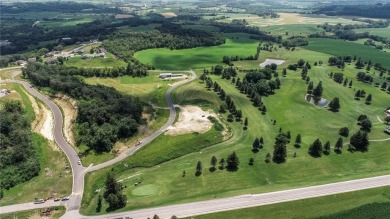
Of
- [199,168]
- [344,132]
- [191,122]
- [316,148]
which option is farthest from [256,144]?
[344,132]

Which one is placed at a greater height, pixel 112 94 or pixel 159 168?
pixel 112 94

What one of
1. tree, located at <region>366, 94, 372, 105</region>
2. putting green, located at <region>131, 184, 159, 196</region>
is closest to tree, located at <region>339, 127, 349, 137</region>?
tree, located at <region>366, 94, 372, 105</region>

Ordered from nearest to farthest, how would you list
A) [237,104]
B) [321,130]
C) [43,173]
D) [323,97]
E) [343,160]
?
[43,173], [343,160], [321,130], [237,104], [323,97]

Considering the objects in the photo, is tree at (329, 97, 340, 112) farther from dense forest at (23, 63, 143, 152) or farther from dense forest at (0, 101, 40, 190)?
dense forest at (0, 101, 40, 190)

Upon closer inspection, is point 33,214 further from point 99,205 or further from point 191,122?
point 191,122

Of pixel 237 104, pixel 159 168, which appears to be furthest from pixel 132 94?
pixel 159 168

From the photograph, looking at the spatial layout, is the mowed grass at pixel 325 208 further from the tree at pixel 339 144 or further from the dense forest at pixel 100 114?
the dense forest at pixel 100 114

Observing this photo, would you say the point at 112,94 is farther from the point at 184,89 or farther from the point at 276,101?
the point at 276,101

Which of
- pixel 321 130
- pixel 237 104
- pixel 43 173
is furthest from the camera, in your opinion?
pixel 237 104
